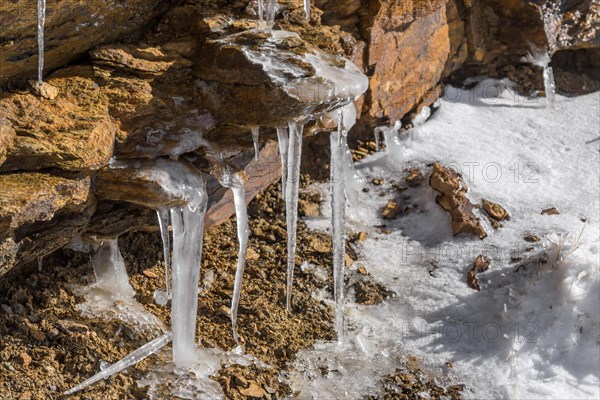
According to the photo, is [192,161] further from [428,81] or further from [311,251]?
[428,81]

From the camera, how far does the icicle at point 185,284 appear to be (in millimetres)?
4406

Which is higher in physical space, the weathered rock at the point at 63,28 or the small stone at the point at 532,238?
the weathered rock at the point at 63,28

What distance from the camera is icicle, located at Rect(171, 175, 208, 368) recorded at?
441 cm

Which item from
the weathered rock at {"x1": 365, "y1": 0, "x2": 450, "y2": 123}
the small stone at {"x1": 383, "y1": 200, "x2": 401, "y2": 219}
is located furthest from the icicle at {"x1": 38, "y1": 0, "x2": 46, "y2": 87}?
the small stone at {"x1": 383, "y1": 200, "x2": 401, "y2": 219}

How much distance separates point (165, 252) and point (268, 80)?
112cm

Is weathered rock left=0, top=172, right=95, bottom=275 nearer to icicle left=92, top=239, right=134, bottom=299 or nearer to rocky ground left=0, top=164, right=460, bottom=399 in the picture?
rocky ground left=0, top=164, right=460, bottom=399

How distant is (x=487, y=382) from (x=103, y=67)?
269 cm

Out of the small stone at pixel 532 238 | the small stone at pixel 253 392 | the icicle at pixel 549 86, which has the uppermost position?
the icicle at pixel 549 86

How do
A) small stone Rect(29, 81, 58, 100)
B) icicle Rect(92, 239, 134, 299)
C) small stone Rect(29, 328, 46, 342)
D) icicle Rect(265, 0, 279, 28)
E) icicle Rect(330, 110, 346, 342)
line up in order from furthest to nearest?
icicle Rect(330, 110, 346, 342)
icicle Rect(92, 239, 134, 299)
icicle Rect(265, 0, 279, 28)
small stone Rect(29, 328, 46, 342)
small stone Rect(29, 81, 58, 100)

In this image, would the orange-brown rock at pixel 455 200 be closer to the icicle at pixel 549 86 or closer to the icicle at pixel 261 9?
the icicle at pixel 549 86

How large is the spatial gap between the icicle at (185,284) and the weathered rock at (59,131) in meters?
0.67

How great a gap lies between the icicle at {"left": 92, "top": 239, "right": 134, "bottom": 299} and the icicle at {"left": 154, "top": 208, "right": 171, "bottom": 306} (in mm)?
160

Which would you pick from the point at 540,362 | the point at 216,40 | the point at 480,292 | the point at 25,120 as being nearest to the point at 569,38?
the point at 480,292

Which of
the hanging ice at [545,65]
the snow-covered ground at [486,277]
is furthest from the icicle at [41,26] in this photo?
the hanging ice at [545,65]
